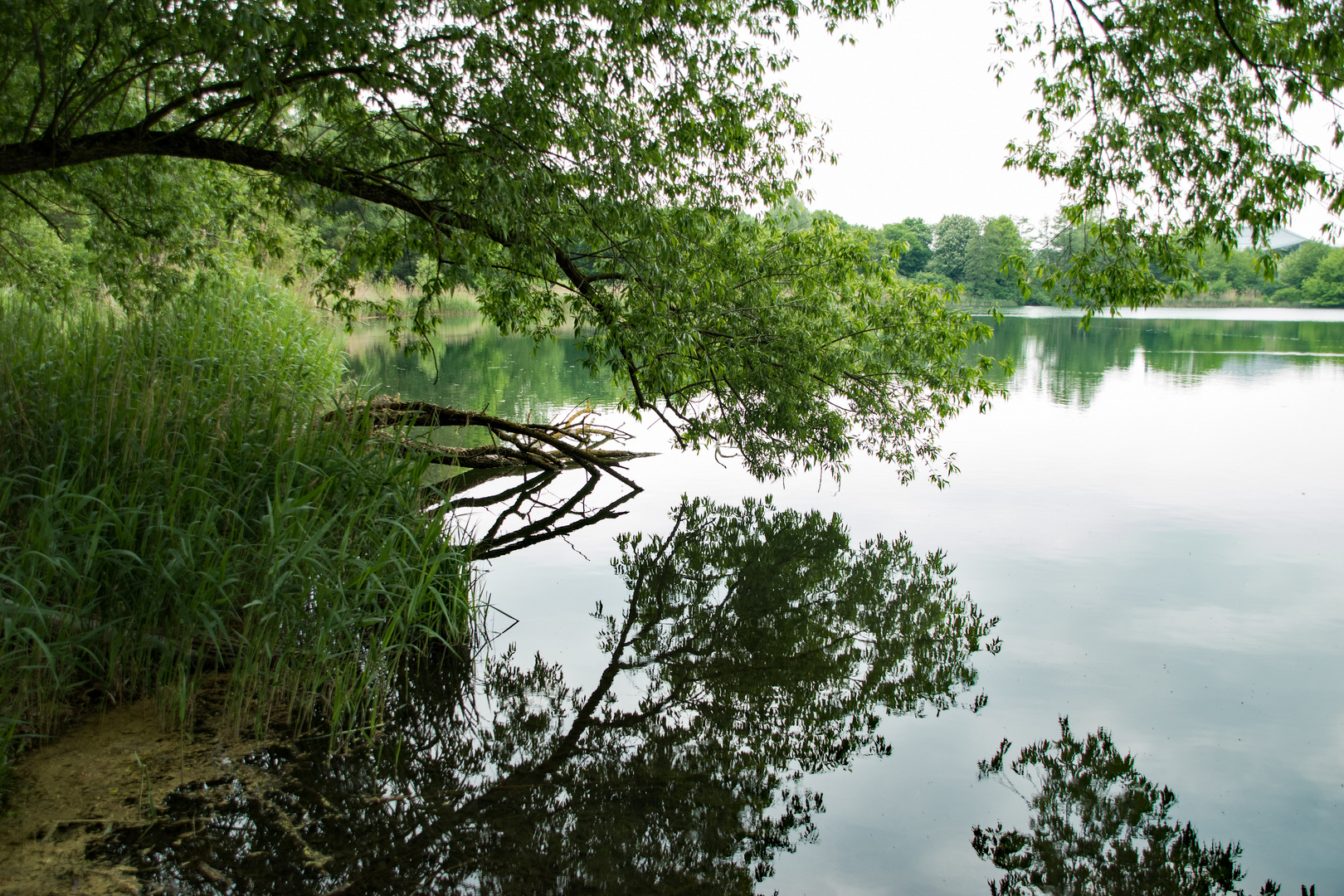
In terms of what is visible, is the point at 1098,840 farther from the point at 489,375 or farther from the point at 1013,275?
the point at 1013,275

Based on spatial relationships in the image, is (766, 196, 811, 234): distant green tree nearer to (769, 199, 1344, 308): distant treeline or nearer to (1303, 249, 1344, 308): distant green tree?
(769, 199, 1344, 308): distant treeline

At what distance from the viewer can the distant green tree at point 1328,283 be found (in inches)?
2203

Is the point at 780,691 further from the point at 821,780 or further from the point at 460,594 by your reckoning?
the point at 460,594

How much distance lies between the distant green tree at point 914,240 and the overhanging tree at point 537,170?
72466mm

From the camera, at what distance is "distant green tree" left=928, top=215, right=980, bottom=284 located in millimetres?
78750

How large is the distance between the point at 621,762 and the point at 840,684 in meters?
1.67

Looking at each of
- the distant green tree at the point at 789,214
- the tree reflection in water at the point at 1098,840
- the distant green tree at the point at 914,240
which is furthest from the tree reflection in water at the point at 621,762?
the distant green tree at the point at 914,240

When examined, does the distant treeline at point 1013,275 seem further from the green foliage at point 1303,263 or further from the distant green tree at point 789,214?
the distant green tree at point 789,214

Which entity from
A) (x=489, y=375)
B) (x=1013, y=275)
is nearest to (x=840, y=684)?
(x=489, y=375)

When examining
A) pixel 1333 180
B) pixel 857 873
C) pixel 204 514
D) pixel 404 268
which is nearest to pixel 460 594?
pixel 204 514

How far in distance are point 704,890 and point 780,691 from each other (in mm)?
1915

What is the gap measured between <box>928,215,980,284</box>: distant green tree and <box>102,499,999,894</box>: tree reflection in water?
250 feet

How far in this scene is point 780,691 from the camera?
16.9ft

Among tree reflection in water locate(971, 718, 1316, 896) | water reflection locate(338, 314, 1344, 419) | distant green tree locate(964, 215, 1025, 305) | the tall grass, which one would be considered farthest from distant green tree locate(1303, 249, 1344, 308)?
the tall grass
